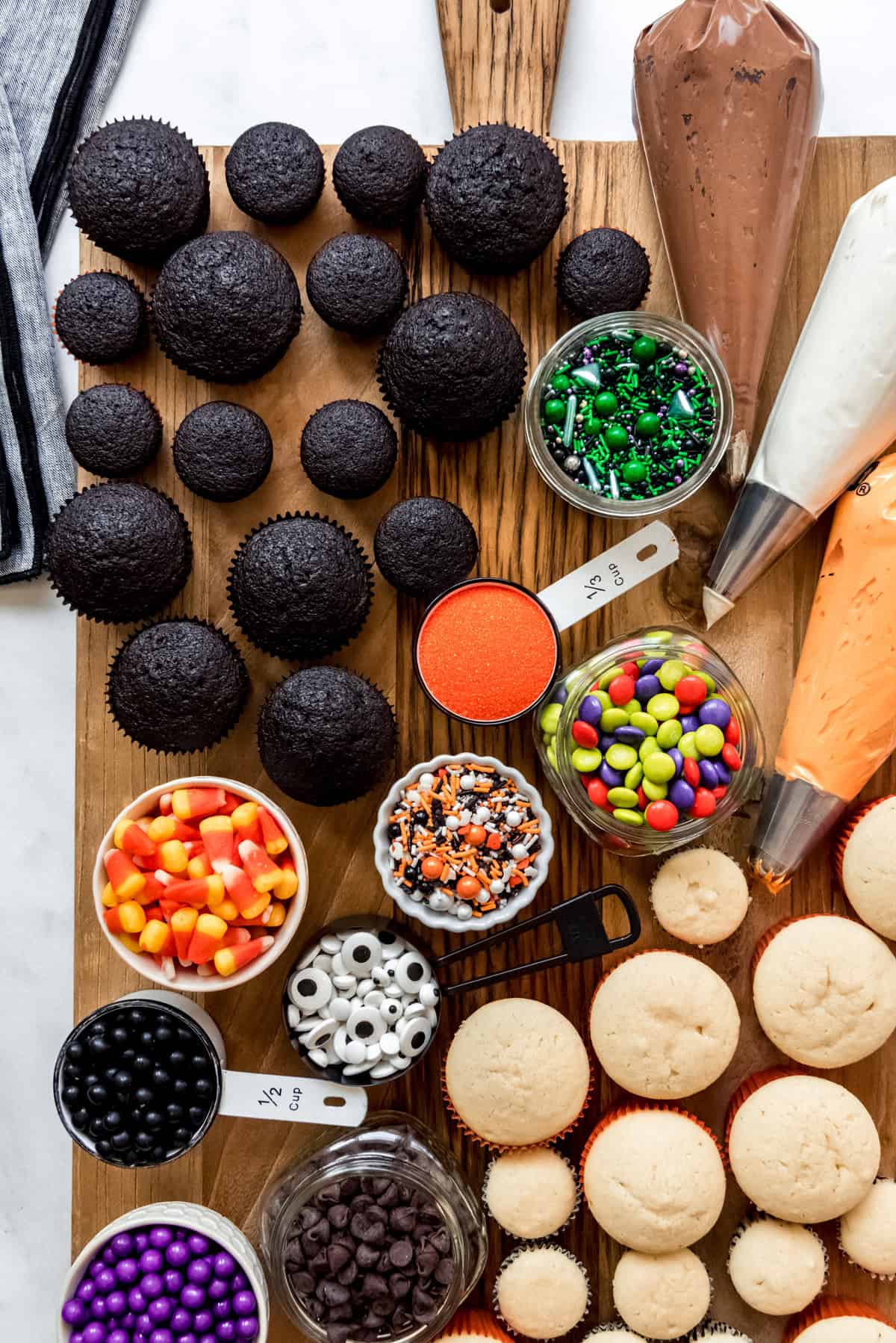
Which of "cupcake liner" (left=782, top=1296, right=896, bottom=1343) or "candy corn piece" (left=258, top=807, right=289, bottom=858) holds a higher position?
"candy corn piece" (left=258, top=807, right=289, bottom=858)

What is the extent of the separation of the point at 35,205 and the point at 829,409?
1.85m

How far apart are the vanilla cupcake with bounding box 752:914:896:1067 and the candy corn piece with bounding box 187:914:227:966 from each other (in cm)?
109

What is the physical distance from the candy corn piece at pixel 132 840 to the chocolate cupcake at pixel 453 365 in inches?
37.7

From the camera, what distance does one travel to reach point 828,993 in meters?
2.04

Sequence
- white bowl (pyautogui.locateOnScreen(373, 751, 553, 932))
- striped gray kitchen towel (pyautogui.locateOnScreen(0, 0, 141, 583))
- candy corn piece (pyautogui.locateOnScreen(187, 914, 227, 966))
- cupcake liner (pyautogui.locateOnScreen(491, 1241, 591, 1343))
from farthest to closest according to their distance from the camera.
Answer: striped gray kitchen towel (pyautogui.locateOnScreen(0, 0, 141, 583)) < cupcake liner (pyautogui.locateOnScreen(491, 1241, 591, 1343)) < white bowl (pyautogui.locateOnScreen(373, 751, 553, 932)) < candy corn piece (pyautogui.locateOnScreen(187, 914, 227, 966))

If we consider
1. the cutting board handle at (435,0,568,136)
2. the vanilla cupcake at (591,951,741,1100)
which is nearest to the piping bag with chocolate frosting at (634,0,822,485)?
the cutting board handle at (435,0,568,136)

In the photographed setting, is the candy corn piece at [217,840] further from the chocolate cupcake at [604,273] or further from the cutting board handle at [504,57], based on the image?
the cutting board handle at [504,57]

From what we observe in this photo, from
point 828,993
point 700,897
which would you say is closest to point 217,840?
point 700,897

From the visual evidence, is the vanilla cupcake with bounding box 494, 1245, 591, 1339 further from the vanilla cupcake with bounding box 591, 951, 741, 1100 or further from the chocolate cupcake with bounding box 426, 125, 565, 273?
the chocolate cupcake with bounding box 426, 125, 565, 273

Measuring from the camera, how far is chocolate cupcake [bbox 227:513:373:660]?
1986 millimetres

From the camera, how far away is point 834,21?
2422 mm

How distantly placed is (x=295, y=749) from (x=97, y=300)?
0.99 metres

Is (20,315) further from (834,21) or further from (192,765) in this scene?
(834,21)

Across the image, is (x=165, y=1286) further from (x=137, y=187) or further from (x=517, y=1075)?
(x=137, y=187)
